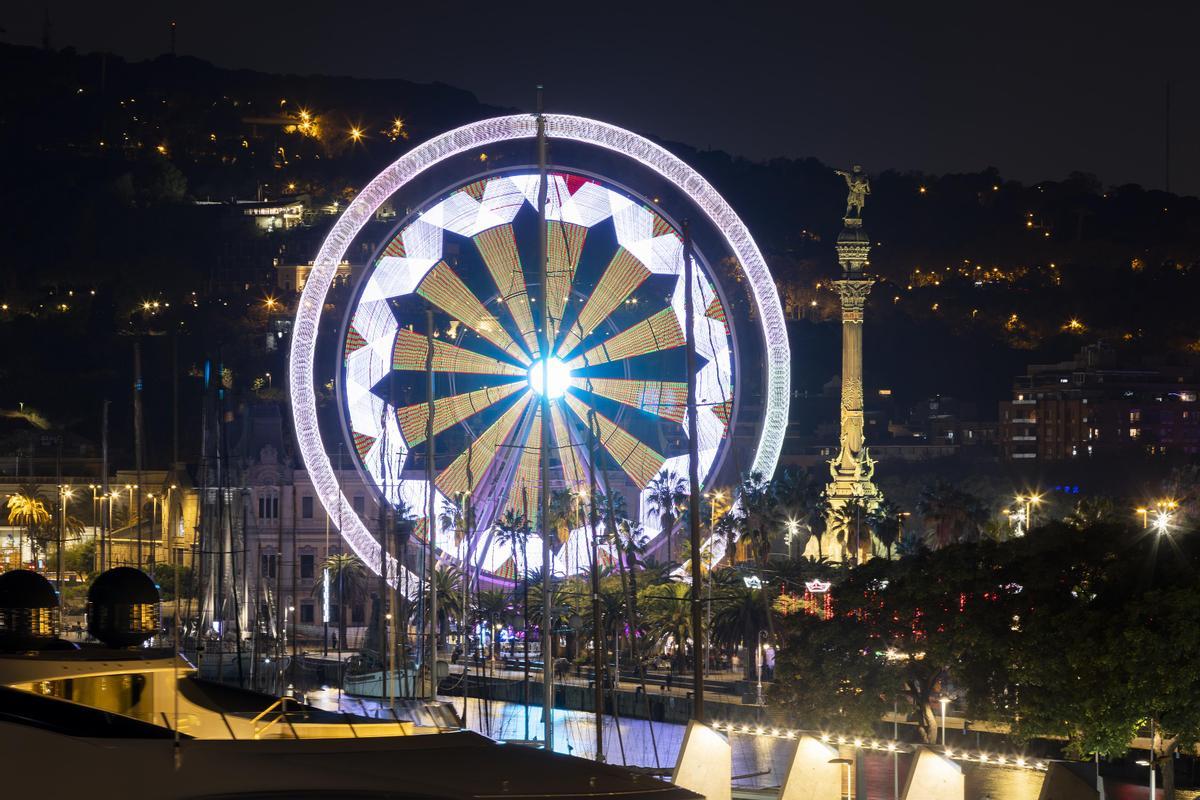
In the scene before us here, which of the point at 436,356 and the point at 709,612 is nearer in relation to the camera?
the point at 436,356

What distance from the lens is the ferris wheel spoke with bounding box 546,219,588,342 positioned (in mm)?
54344

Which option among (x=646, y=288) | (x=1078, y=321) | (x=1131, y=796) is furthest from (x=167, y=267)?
(x=1131, y=796)

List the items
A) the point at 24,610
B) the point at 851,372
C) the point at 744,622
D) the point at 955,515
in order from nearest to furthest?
1. the point at 24,610
2. the point at 744,622
3. the point at 955,515
4. the point at 851,372

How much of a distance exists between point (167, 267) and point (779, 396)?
405 feet

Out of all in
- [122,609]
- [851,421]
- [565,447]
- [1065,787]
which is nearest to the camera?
[122,609]

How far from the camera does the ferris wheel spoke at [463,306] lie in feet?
176

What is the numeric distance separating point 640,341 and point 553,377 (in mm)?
4069

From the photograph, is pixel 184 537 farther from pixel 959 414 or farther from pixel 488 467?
pixel 959 414

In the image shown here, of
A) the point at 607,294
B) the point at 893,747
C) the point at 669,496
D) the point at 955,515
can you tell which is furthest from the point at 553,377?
the point at 955,515

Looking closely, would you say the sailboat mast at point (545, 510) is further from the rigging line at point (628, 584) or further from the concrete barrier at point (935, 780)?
the concrete barrier at point (935, 780)

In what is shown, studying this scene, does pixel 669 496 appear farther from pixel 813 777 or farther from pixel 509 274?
pixel 813 777

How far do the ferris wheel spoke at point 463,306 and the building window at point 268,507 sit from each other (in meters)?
50.3

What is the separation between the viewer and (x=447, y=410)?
186 ft

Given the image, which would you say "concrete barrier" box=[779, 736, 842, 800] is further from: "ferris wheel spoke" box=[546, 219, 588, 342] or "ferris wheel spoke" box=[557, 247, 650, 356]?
"ferris wheel spoke" box=[557, 247, 650, 356]
